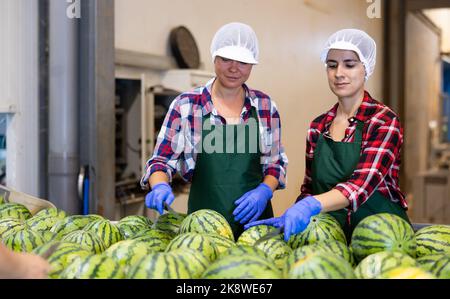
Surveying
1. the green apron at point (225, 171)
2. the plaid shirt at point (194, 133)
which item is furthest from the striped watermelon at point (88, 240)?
the green apron at point (225, 171)

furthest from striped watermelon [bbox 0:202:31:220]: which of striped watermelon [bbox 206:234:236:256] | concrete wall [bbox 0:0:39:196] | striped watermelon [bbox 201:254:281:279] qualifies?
concrete wall [bbox 0:0:39:196]

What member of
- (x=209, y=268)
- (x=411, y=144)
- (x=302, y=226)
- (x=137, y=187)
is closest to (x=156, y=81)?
(x=137, y=187)

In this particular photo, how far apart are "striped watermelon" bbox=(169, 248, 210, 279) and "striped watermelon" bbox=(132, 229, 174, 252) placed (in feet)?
1.19

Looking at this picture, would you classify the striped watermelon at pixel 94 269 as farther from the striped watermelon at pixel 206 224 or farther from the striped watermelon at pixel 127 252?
the striped watermelon at pixel 206 224

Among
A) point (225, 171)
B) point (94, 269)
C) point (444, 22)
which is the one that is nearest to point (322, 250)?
point (94, 269)

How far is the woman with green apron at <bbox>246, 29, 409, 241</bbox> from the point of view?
2328mm

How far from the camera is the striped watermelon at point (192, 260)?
1459 millimetres

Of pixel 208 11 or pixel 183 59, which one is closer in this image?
pixel 183 59

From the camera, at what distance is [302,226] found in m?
1.96

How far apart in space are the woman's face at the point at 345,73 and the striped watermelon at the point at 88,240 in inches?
50.4

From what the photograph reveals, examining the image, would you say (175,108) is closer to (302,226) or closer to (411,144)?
(302,226)

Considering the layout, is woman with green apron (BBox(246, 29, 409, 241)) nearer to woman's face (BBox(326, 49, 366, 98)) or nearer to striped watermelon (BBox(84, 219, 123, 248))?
woman's face (BBox(326, 49, 366, 98))

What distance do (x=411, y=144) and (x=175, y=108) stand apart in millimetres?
8147
